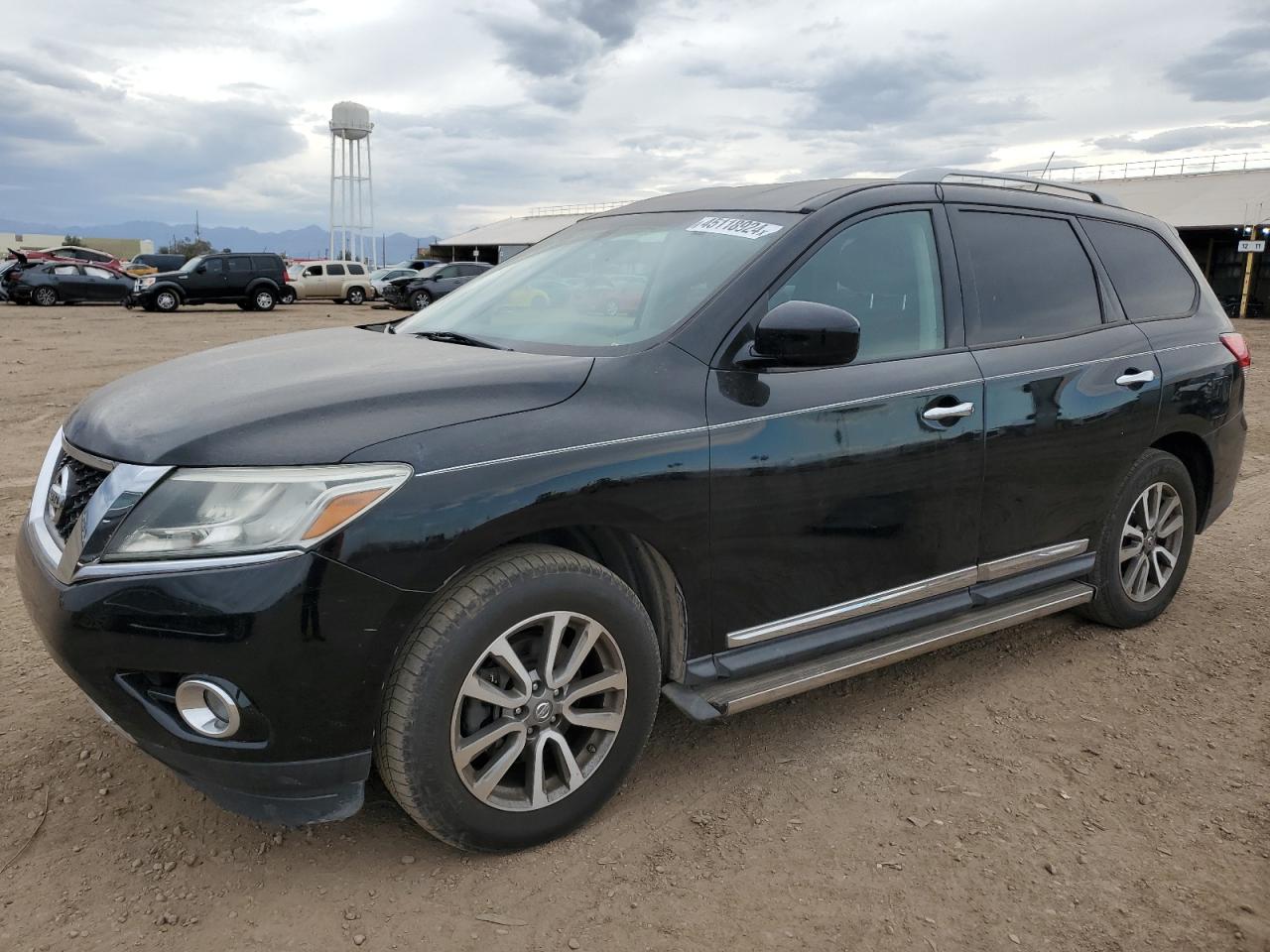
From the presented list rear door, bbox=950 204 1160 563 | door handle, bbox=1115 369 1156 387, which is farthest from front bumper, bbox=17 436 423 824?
door handle, bbox=1115 369 1156 387

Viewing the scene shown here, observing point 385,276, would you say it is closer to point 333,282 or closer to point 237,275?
point 333,282

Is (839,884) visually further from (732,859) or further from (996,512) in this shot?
(996,512)

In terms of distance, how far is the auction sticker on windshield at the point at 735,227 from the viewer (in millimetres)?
3172

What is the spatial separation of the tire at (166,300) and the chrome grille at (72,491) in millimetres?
26229

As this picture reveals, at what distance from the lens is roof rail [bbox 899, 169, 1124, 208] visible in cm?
368

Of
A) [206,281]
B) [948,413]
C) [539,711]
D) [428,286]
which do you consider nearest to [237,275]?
[206,281]

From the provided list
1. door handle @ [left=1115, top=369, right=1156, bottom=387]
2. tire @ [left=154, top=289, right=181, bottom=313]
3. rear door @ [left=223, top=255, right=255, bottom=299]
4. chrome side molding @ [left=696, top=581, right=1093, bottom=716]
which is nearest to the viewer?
chrome side molding @ [left=696, top=581, right=1093, bottom=716]

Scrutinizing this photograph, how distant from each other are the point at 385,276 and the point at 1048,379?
31.8 meters

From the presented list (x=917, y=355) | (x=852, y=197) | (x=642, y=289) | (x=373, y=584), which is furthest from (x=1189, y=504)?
(x=373, y=584)

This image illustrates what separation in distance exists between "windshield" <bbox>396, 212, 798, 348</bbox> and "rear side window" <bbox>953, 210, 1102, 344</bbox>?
33.3 inches

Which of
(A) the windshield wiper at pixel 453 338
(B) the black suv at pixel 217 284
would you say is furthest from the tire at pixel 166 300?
(A) the windshield wiper at pixel 453 338

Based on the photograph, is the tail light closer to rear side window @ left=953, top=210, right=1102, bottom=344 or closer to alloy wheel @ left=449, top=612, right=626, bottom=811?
rear side window @ left=953, top=210, right=1102, bottom=344

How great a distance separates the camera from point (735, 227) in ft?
10.8

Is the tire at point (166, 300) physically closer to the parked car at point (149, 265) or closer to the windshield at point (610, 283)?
the parked car at point (149, 265)
